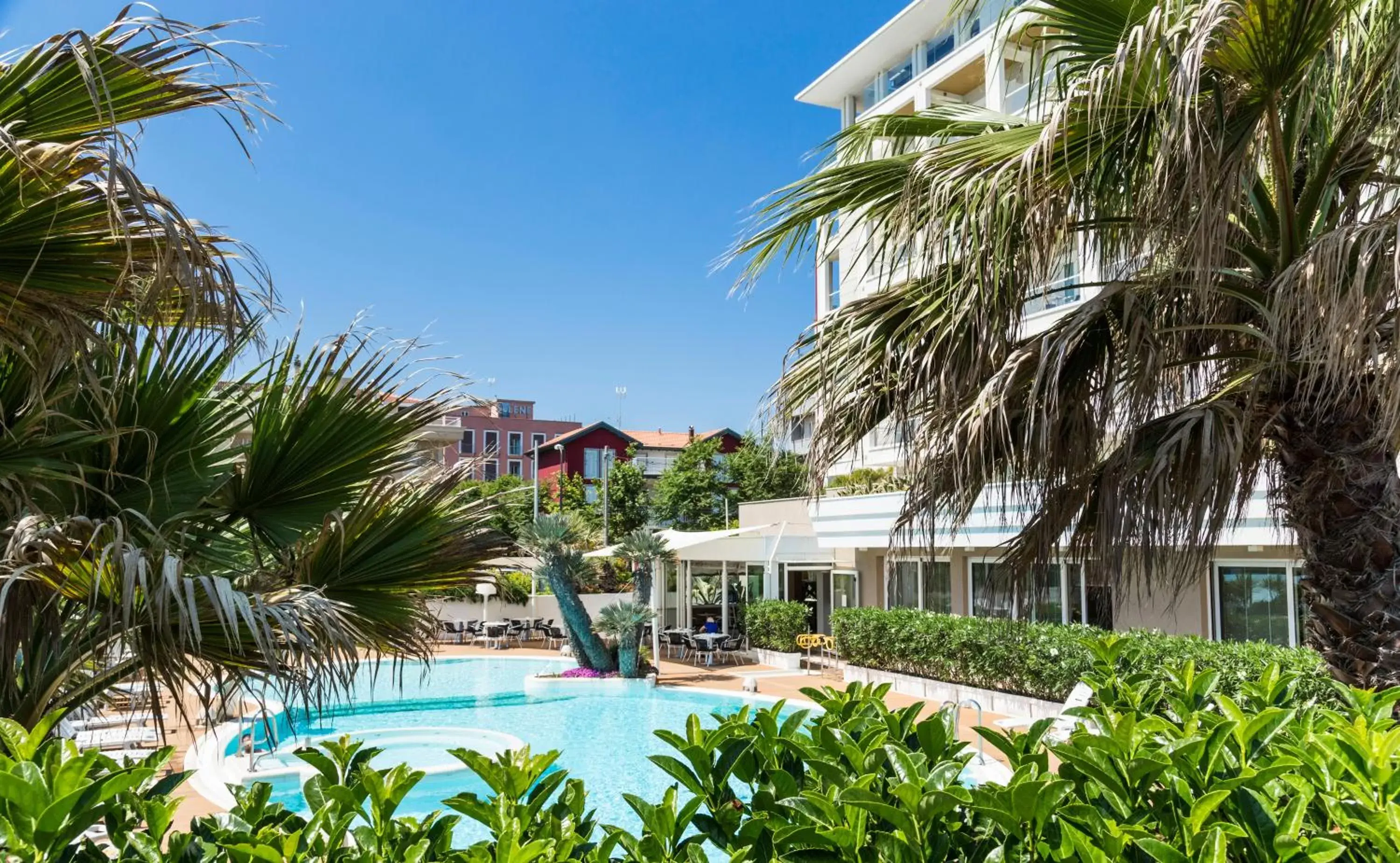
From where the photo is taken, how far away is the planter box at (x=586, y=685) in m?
19.1

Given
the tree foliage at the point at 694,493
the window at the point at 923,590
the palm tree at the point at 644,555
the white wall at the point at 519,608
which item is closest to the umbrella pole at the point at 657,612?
the palm tree at the point at 644,555

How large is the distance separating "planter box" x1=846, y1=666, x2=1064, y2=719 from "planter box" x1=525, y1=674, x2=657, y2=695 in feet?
13.2

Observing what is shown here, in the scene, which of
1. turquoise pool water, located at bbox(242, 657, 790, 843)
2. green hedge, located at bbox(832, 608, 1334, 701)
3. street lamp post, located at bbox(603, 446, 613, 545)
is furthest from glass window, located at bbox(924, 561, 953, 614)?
street lamp post, located at bbox(603, 446, 613, 545)

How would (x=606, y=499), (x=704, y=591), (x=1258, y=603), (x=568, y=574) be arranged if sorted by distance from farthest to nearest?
(x=606, y=499) → (x=704, y=591) → (x=568, y=574) → (x=1258, y=603)

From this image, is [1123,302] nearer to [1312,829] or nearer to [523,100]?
[1312,829]

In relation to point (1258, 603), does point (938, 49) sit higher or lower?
higher

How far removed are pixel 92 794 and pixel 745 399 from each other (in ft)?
14.0

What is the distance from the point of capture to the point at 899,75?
28.6m

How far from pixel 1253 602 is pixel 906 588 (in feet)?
24.6

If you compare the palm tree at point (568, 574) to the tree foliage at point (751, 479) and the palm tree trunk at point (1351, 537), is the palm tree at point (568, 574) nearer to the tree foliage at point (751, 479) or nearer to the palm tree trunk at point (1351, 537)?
the palm tree trunk at point (1351, 537)

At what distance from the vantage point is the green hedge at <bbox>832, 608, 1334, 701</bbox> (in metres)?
11.5

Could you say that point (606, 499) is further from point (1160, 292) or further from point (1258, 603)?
point (1160, 292)

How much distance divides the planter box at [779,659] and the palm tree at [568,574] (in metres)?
3.63

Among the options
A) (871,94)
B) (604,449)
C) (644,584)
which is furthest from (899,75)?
(604,449)
